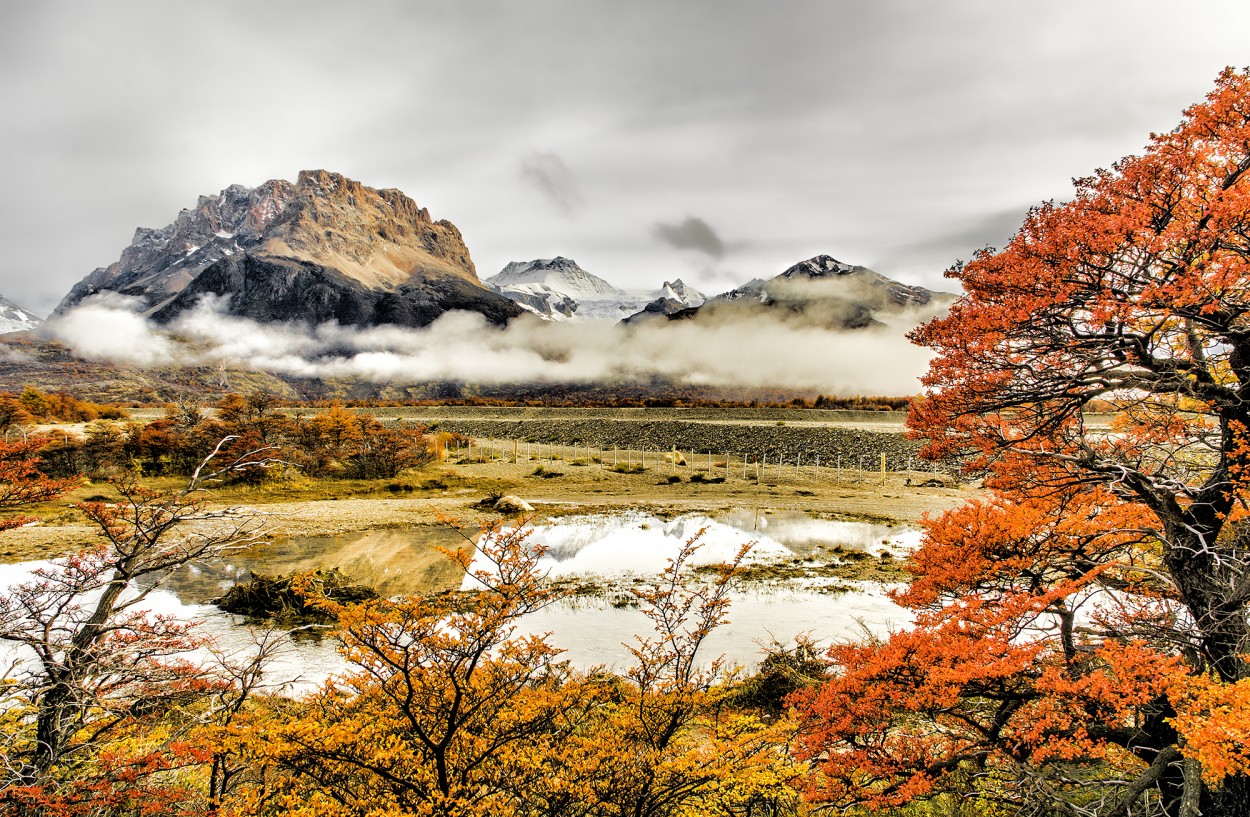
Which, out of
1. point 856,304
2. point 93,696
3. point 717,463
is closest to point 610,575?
point 93,696

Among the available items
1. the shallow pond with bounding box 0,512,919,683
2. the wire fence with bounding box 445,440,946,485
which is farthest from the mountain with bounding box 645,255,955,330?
the shallow pond with bounding box 0,512,919,683

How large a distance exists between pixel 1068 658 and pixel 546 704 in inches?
249

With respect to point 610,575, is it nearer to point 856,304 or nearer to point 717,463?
point 717,463

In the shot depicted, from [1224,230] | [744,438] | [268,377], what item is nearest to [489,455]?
[744,438]

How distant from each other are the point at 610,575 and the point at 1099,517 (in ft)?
42.4

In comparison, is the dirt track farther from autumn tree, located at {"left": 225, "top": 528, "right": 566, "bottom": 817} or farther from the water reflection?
autumn tree, located at {"left": 225, "top": 528, "right": 566, "bottom": 817}

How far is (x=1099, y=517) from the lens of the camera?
753cm

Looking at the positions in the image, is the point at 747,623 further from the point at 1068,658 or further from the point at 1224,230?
the point at 1224,230

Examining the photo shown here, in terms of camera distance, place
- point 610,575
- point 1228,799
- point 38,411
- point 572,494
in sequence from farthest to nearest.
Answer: point 38,411, point 572,494, point 610,575, point 1228,799

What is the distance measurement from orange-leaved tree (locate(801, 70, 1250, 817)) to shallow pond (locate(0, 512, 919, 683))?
4280mm

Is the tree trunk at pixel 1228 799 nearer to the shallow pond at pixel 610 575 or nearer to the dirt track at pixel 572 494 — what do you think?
the shallow pond at pixel 610 575

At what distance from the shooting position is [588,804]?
5895 mm

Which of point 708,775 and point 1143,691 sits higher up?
point 1143,691

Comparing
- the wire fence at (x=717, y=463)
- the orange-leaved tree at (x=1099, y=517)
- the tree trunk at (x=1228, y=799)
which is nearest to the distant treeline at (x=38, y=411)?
the wire fence at (x=717, y=463)
